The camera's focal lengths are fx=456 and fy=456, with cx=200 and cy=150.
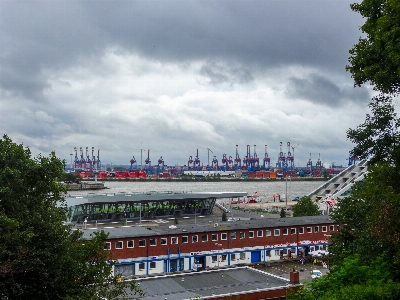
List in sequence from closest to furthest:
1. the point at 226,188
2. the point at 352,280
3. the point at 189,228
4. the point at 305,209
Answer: the point at 352,280 → the point at 189,228 → the point at 305,209 → the point at 226,188

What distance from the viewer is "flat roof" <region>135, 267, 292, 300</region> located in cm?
1132

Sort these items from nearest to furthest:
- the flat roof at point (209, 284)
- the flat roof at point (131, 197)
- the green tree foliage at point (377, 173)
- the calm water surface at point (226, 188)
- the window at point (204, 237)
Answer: the green tree foliage at point (377, 173) < the flat roof at point (209, 284) < the window at point (204, 237) < the flat roof at point (131, 197) < the calm water surface at point (226, 188)

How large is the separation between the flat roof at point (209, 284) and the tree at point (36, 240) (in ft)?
12.8

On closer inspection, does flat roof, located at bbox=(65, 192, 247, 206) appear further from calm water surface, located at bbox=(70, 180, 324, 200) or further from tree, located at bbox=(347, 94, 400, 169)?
calm water surface, located at bbox=(70, 180, 324, 200)

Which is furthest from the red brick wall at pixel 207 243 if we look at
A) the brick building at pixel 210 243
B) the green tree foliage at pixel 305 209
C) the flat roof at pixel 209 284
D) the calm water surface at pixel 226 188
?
the calm water surface at pixel 226 188

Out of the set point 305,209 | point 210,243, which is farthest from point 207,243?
point 305,209

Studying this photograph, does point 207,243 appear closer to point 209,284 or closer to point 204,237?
Answer: point 204,237

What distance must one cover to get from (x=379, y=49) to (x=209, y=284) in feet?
25.7

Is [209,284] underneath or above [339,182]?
underneath

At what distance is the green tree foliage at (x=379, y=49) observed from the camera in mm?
6219

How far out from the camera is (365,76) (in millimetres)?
7238

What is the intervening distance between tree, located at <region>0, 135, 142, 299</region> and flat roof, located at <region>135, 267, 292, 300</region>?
12.8 feet

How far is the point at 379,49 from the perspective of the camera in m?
6.78

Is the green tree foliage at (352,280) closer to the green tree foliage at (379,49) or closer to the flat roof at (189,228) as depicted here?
the green tree foliage at (379,49)
